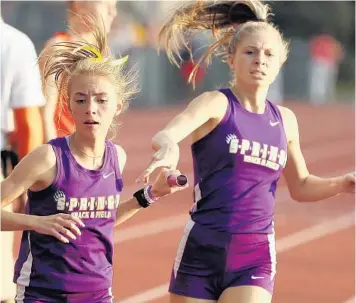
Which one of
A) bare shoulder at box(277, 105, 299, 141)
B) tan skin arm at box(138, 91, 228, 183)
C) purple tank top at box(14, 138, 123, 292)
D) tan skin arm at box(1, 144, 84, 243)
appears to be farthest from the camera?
bare shoulder at box(277, 105, 299, 141)

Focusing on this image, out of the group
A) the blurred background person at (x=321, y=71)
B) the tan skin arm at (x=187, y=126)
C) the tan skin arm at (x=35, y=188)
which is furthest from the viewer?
the blurred background person at (x=321, y=71)

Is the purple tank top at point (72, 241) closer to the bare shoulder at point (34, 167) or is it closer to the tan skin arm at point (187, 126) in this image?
the bare shoulder at point (34, 167)

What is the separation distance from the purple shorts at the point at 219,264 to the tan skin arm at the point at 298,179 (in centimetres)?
42

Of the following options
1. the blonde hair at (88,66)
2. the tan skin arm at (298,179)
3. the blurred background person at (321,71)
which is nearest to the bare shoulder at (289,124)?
the tan skin arm at (298,179)

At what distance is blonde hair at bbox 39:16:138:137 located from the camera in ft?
15.5

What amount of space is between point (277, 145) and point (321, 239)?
6.00 m

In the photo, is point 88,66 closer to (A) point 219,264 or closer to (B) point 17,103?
(B) point 17,103

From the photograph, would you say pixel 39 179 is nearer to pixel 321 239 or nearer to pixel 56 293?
pixel 56 293

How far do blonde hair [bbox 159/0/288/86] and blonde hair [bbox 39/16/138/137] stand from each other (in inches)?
25.6

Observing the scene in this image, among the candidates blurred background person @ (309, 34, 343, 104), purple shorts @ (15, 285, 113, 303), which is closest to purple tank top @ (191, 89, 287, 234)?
purple shorts @ (15, 285, 113, 303)

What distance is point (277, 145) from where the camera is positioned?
515cm

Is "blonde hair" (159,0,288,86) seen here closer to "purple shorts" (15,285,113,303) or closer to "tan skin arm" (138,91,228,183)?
"tan skin arm" (138,91,228,183)

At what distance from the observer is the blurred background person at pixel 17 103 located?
549cm

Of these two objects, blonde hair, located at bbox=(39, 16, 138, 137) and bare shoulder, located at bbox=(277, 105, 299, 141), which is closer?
blonde hair, located at bbox=(39, 16, 138, 137)
